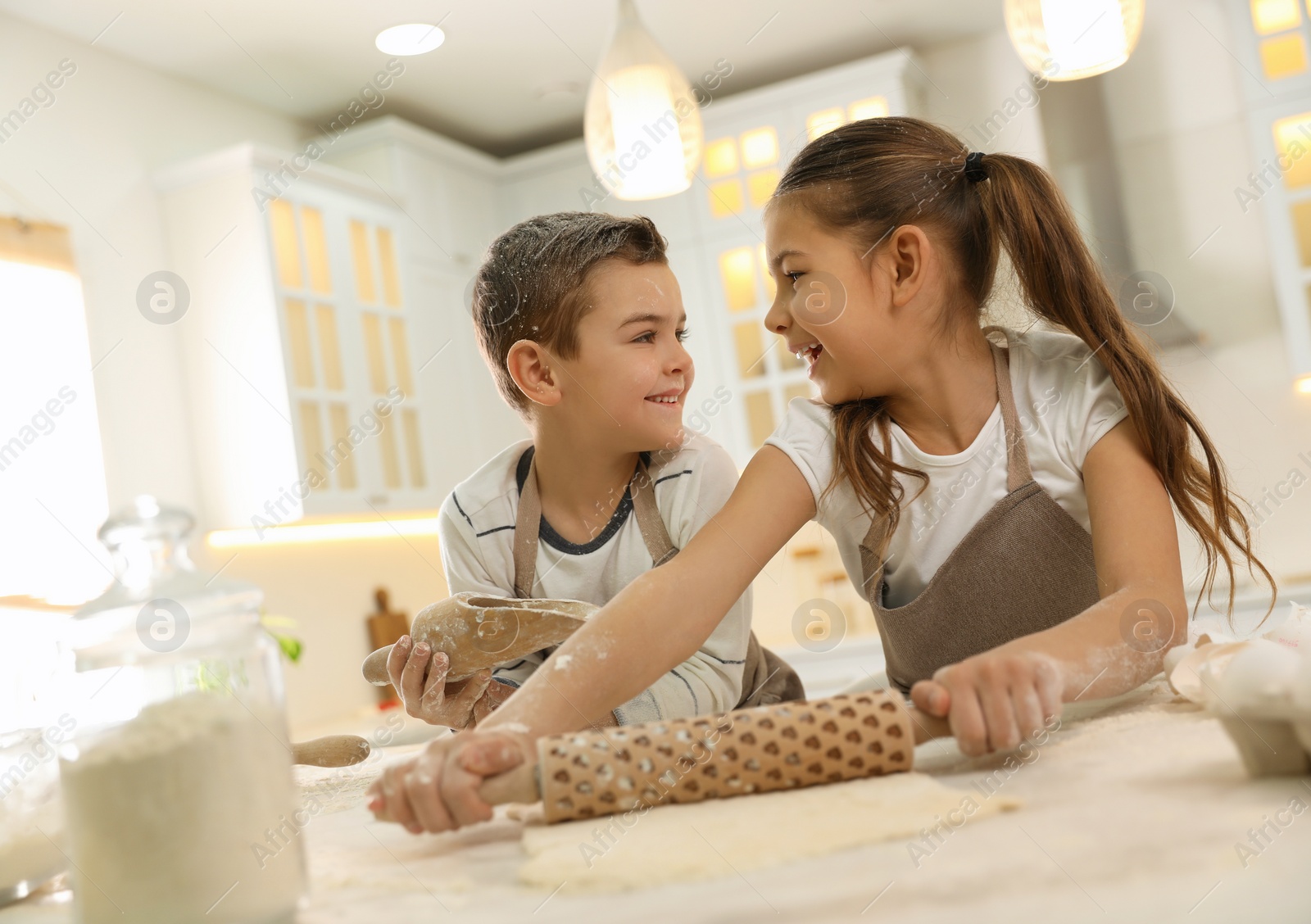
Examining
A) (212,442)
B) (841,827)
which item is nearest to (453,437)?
(212,442)

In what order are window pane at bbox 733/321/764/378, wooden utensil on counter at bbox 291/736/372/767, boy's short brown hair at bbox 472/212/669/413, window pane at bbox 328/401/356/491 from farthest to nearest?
window pane at bbox 733/321/764/378
window pane at bbox 328/401/356/491
boy's short brown hair at bbox 472/212/669/413
wooden utensil on counter at bbox 291/736/372/767

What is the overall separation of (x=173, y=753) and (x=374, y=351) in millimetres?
2814

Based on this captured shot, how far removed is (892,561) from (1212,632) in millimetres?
322

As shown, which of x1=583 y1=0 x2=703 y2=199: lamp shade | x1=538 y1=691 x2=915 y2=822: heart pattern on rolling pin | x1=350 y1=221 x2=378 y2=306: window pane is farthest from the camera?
x1=350 y1=221 x2=378 y2=306: window pane

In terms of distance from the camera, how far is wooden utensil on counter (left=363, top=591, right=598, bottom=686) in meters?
0.91

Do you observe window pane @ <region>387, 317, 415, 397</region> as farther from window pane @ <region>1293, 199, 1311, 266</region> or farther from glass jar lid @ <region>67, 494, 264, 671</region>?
glass jar lid @ <region>67, 494, 264, 671</region>

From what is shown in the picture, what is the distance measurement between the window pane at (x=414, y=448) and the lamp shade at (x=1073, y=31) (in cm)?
220

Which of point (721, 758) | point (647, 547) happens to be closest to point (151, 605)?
point (721, 758)

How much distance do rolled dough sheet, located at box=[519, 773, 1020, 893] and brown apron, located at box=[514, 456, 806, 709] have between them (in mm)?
597

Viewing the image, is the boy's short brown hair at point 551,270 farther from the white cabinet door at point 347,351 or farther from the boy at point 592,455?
the white cabinet door at point 347,351

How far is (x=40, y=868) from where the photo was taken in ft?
1.98

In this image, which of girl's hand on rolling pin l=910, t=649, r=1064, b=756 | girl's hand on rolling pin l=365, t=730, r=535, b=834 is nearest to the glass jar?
girl's hand on rolling pin l=365, t=730, r=535, b=834

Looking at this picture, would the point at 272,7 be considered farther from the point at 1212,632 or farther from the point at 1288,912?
the point at 1288,912

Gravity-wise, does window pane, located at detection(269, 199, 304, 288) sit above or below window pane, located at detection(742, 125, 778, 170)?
below
